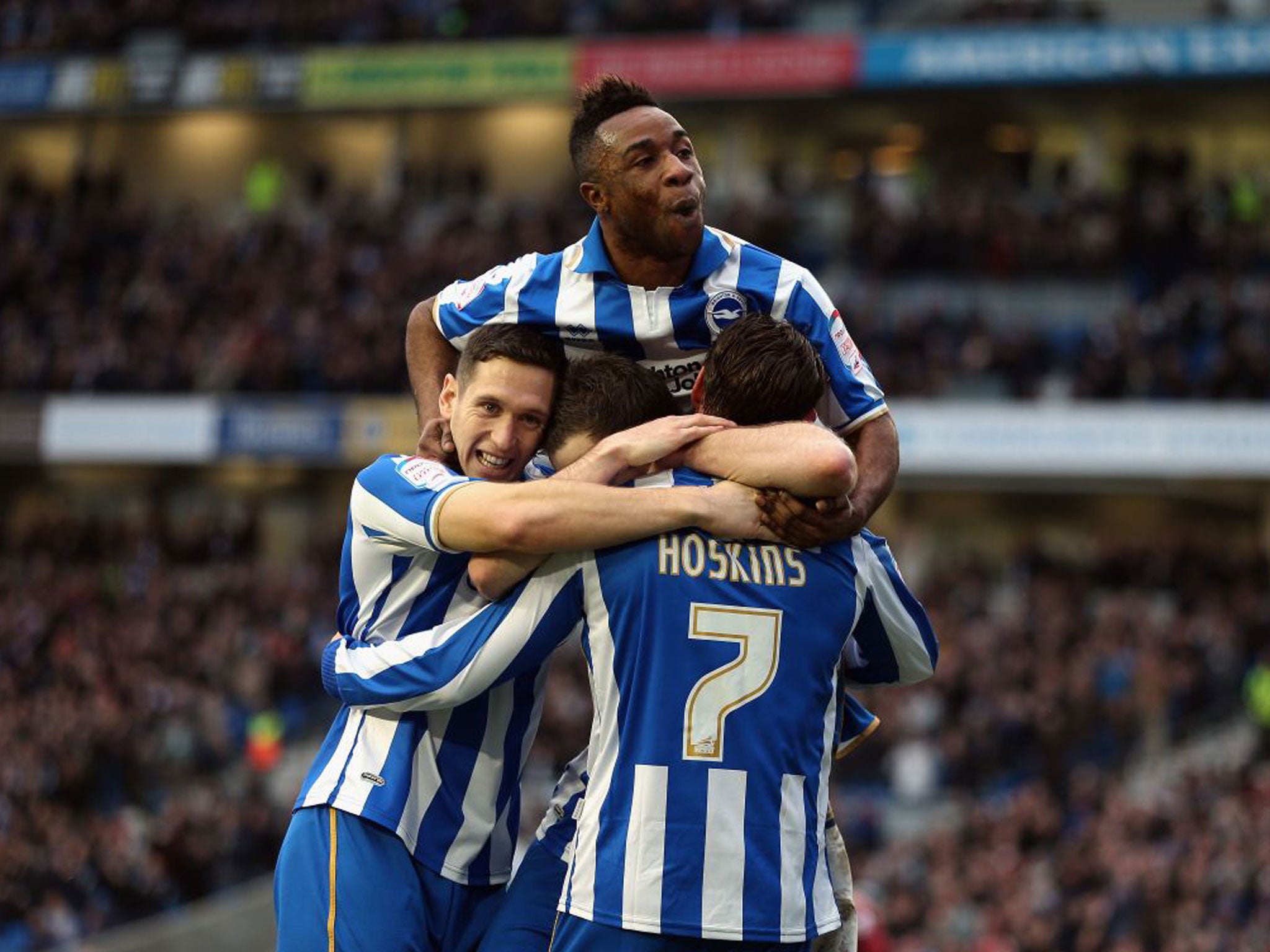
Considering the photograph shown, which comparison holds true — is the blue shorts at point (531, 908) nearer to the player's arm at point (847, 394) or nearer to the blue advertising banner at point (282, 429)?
the player's arm at point (847, 394)

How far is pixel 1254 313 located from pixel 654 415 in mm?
20552

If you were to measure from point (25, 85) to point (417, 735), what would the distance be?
3351 centimetres

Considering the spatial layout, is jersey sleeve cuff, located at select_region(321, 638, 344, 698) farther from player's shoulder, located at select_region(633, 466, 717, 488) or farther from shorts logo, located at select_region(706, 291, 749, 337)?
shorts logo, located at select_region(706, 291, 749, 337)

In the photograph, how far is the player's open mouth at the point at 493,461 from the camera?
13.1 ft

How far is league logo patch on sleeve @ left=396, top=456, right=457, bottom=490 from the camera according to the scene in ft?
12.7

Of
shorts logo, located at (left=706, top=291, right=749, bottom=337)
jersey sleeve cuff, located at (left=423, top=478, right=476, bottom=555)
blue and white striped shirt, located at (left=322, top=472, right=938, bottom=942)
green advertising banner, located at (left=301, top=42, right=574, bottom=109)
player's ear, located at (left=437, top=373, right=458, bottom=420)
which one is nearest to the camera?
blue and white striped shirt, located at (left=322, top=472, right=938, bottom=942)

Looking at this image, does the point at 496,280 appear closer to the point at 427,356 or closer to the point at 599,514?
the point at 427,356

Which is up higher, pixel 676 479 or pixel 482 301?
pixel 482 301

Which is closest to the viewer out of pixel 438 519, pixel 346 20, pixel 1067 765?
pixel 438 519

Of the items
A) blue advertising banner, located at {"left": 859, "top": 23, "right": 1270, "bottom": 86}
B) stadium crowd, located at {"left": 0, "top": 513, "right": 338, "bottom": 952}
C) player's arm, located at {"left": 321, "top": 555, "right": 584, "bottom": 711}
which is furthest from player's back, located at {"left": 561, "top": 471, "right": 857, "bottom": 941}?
blue advertising banner, located at {"left": 859, "top": 23, "right": 1270, "bottom": 86}

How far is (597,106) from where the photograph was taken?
4445 mm

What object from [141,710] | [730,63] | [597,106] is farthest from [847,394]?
[730,63]

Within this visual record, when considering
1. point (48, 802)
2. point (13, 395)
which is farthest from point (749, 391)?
point (13, 395)

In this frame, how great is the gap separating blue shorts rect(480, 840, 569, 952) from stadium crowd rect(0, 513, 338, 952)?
48.9 ft
